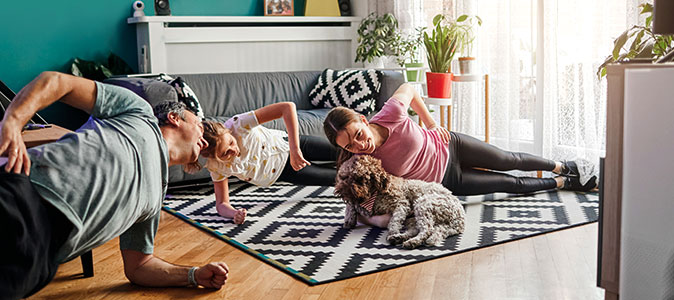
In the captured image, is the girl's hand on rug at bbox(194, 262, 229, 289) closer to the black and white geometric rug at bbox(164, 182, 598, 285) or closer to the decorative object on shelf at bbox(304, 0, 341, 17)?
the black and white geometric rug at bbox(164, 182, 598, 285)

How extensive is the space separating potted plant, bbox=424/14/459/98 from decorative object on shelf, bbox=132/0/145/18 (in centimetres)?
218

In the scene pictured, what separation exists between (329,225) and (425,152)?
581mm

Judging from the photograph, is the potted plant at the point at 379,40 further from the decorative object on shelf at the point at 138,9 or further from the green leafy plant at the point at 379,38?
the decorative object on shelf at the point at 138,9

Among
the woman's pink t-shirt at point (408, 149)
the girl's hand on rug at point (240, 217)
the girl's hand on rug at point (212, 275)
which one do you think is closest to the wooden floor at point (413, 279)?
the girl's hand on rug at point (212, 275)

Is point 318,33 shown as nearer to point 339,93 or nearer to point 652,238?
point 339,93

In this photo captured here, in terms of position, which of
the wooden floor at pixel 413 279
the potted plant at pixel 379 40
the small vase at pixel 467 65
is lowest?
the wooden floor at pixel 413 279

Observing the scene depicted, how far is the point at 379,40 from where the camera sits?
5180mm

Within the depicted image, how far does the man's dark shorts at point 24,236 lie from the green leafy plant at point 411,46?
12.9ft

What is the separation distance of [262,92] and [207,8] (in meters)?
1.02

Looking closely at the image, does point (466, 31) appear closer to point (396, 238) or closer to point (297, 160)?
point (297, 160)

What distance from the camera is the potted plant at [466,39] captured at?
4.30 m

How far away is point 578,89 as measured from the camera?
3896 millimetres

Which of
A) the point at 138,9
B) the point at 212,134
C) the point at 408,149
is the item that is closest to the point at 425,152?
the point at 408,149

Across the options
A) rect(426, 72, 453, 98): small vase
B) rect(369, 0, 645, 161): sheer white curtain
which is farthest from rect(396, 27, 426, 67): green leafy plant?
rect(426, 72, 453, 98): small vase
